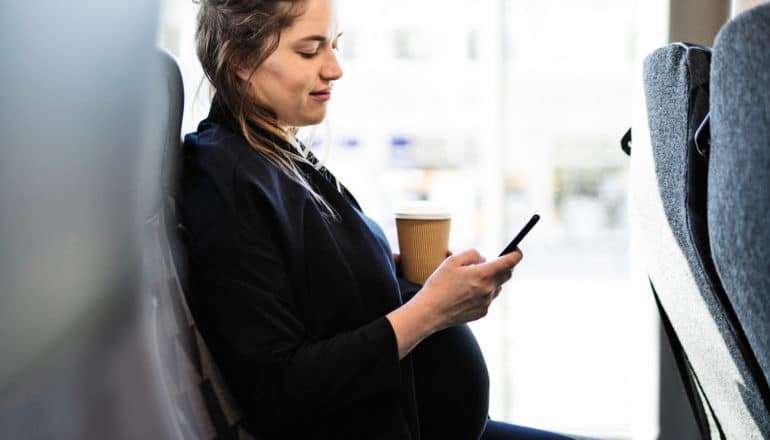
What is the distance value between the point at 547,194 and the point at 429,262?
1.50m

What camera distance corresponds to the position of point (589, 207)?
2.50 metres

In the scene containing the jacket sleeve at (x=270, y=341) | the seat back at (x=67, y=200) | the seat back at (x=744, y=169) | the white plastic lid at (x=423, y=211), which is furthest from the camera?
the white plastic lid at (x=423, y=211)

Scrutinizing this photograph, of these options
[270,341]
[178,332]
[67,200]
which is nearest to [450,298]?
[270,341]

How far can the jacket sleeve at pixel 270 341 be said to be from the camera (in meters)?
0.79

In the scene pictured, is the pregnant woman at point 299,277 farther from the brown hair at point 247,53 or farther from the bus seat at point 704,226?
the bus seat at point 704,226

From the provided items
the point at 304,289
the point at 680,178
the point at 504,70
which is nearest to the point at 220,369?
the point at 304,289

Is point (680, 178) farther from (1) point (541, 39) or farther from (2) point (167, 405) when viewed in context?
(1) point (541, 39)

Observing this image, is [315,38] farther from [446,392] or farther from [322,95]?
[446,392]

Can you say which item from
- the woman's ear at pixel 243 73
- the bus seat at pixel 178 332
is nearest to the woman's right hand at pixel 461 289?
the bus seat at pixel 178 332

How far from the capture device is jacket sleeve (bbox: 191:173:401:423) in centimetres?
79

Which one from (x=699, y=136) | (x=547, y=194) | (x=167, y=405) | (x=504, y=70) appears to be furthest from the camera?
(x=547, y=194)

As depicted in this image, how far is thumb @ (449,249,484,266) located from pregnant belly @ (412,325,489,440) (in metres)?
0.15

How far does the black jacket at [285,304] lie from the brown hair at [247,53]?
0.10 ft

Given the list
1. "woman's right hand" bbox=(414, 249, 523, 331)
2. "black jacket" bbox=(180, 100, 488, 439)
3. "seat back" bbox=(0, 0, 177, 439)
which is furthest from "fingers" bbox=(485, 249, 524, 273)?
"seat back" bbox=(0, 0, 177, 439)
